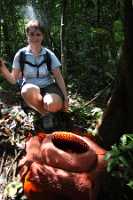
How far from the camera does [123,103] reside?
17.7 feet

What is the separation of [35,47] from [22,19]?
599cm

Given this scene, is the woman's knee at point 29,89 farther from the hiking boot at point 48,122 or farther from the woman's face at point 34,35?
the woman's face at point 34,35

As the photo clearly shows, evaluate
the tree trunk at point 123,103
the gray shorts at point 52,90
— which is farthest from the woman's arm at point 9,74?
the tree trunk at point 123,103

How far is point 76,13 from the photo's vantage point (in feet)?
33.3

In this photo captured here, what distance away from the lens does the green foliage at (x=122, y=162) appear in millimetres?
4418

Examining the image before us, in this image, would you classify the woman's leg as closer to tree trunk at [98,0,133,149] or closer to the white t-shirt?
the white t-shirt

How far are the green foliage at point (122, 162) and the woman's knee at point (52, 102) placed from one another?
1.38m

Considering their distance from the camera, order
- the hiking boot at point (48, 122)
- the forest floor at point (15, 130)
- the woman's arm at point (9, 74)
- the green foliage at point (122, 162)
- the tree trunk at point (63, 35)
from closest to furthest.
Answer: the green foliage at point (122, 162) < the forest floor at point (15, 130) < the woman's arm at point (9, 74) < the hiking boot at point (48, 122) < the tree trunk at point (63, 35)

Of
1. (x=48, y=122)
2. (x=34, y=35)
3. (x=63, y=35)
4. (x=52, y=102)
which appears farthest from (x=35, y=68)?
(x=63, y=35)

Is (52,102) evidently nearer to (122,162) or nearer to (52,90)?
(52,90)

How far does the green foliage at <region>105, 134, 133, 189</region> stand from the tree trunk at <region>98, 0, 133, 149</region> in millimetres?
771

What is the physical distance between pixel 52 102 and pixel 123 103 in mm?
908

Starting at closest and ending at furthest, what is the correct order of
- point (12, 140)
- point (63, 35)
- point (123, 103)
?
point (123, 103) < point (12, 140) < point (63, 35)

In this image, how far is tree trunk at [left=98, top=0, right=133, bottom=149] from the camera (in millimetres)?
5062
